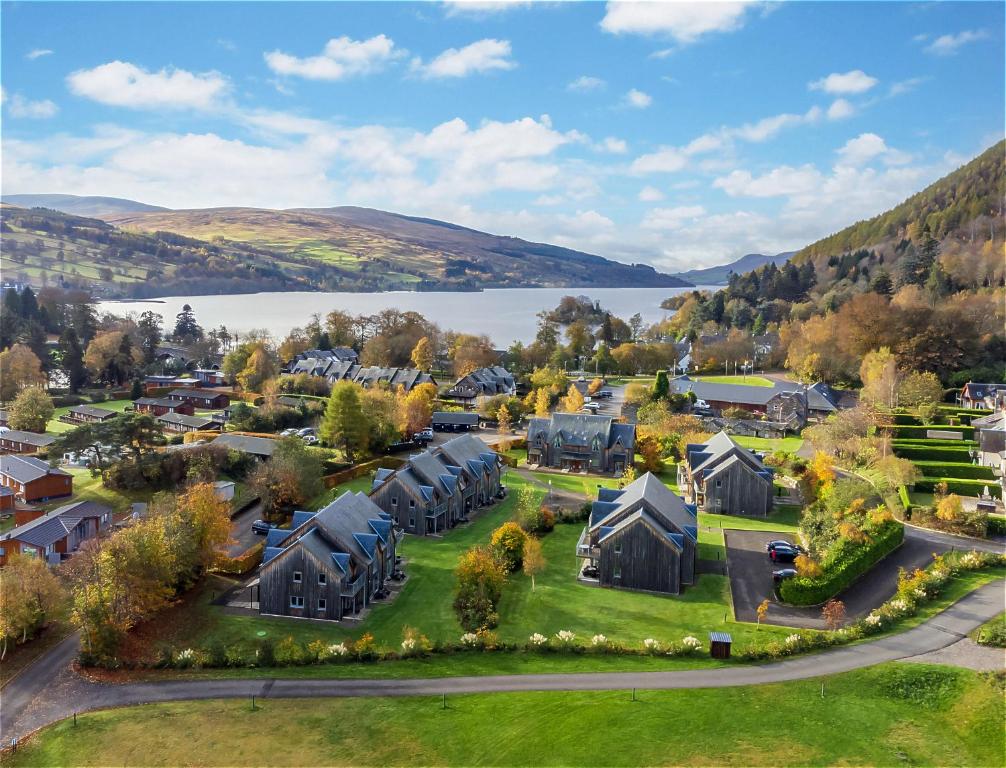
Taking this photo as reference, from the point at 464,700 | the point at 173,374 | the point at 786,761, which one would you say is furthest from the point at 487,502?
the point at 173,374

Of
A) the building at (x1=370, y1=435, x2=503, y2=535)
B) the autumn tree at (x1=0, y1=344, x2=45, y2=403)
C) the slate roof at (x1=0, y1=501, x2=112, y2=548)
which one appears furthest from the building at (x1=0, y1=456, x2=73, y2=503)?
the autumn tree at (x1=0, y1=344, x2=45, y2=403)

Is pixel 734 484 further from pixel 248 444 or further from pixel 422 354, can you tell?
pixel 422 354

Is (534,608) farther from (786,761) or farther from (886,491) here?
(886,491)

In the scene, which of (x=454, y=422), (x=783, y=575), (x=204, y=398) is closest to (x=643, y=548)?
(x=783, y=575)

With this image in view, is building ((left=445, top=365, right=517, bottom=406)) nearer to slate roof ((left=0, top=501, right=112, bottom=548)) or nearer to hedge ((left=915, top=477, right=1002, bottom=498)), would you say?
slate roof ((left=0, top=501, right=112, bottom=548))

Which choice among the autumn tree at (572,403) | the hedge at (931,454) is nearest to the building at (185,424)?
the autumn tree at (572,403)
